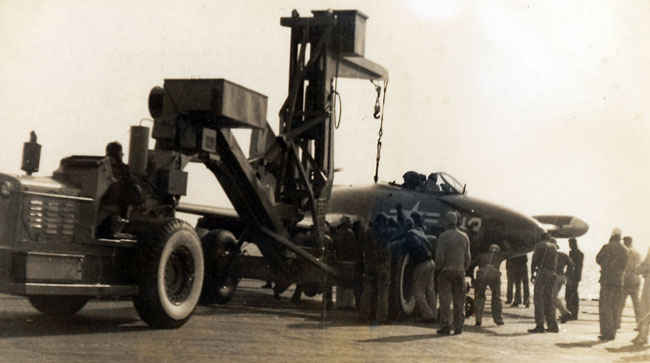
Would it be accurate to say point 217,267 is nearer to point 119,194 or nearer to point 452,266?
point 452,266

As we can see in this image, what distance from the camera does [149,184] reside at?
1213cm

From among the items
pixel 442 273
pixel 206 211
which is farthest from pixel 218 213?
pixel 442 273

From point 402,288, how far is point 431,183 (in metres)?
5.45

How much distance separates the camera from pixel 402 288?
612 inches

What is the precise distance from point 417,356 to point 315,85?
7304 millimetres

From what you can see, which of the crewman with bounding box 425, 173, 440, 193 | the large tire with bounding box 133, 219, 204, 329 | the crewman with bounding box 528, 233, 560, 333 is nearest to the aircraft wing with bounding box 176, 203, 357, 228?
the crewman with bounding box 425, 173, 440, 193

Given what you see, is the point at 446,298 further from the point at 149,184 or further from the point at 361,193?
the point at 361,193

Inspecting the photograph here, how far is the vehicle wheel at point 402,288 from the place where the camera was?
15203 mm

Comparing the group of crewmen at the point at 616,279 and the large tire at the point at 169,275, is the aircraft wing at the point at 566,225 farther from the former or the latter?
the large tire at the point at 169,275

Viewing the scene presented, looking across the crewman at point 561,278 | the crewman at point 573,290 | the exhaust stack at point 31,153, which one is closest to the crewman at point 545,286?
the crewman at point 561,278

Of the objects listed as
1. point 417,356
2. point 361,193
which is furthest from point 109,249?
point 361,193

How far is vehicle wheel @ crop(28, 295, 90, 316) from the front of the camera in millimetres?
12547

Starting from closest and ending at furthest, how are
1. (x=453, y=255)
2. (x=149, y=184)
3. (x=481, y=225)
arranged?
(x=149, y=184) → (x=453, y=255) → (x=481, y=225)

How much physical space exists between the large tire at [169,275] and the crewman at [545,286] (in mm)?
6406
